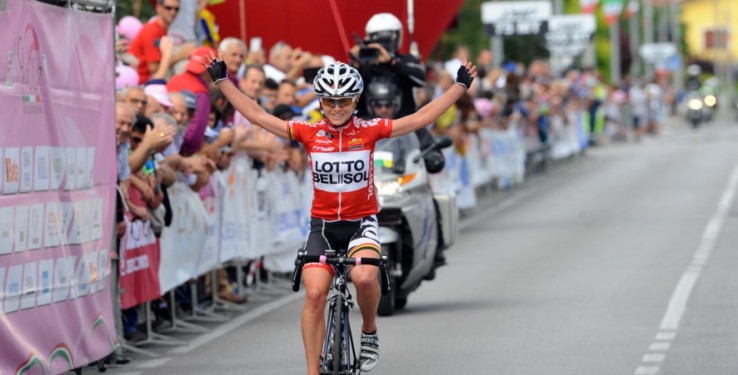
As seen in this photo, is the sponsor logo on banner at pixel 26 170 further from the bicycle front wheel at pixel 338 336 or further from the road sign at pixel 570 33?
the road sign at pixel 570 33

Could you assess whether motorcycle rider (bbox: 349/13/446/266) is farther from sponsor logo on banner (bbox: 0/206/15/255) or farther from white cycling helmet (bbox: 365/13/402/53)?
sponsor logo on banner (bbox: 0/206/15/255)

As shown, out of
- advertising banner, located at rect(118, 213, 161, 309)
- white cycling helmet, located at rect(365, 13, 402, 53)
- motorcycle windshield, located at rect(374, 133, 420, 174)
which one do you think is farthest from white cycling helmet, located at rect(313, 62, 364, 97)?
white cycling helmet, located at rect(365, 13, 402, 53)

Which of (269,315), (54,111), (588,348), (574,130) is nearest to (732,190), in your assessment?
(574,130)

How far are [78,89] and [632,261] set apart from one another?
8539mm

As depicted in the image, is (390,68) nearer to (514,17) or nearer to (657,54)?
(514,17)

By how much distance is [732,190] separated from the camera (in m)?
31.1

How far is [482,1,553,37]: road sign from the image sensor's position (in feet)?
123

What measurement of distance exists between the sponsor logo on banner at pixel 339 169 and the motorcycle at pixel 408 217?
3.91m

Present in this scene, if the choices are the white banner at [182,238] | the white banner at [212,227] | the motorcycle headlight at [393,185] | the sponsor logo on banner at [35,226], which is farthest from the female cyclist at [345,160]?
the white banner at [212,227]

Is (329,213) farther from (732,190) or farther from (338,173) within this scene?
(732,190)

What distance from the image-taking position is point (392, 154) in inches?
587

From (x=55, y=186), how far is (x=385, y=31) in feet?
16.8

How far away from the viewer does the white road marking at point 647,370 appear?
35.8 ft

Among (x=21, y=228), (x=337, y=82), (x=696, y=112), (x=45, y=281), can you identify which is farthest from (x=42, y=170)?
(x=696, y=112)
